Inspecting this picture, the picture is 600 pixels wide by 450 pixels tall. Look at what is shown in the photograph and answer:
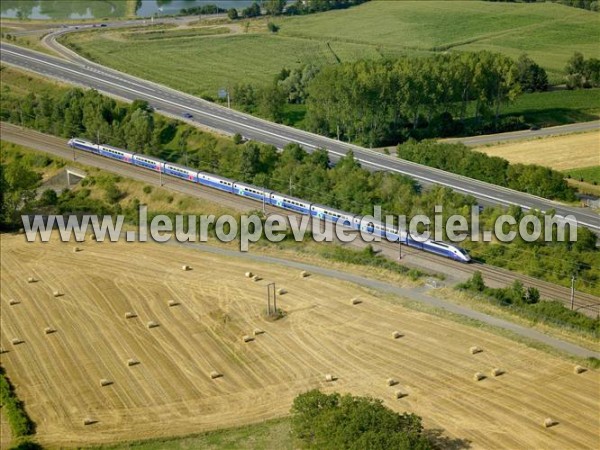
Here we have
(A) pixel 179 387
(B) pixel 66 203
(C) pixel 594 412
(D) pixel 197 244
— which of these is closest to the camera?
(C) pixel 594 412

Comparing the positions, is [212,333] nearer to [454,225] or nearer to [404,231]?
[404,231]

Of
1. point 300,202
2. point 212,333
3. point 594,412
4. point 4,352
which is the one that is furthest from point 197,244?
point 594,412

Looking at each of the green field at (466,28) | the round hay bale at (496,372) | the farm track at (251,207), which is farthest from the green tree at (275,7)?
the round hay bale at (496,372)

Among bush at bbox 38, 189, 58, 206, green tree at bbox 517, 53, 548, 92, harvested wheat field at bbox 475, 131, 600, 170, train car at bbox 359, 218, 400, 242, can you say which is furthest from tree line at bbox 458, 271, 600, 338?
green tree at bbox 517, 53, 548, 92

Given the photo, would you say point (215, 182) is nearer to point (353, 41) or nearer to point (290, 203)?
point (290, 203)

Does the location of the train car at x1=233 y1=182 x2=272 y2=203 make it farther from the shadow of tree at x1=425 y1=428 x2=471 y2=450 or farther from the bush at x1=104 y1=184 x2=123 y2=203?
the shadow of tree at x1=425 y1=428 x2=471 y2=450

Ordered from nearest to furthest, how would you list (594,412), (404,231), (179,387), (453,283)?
(594,412) → (179,387) → (453,283) → (404,231)
